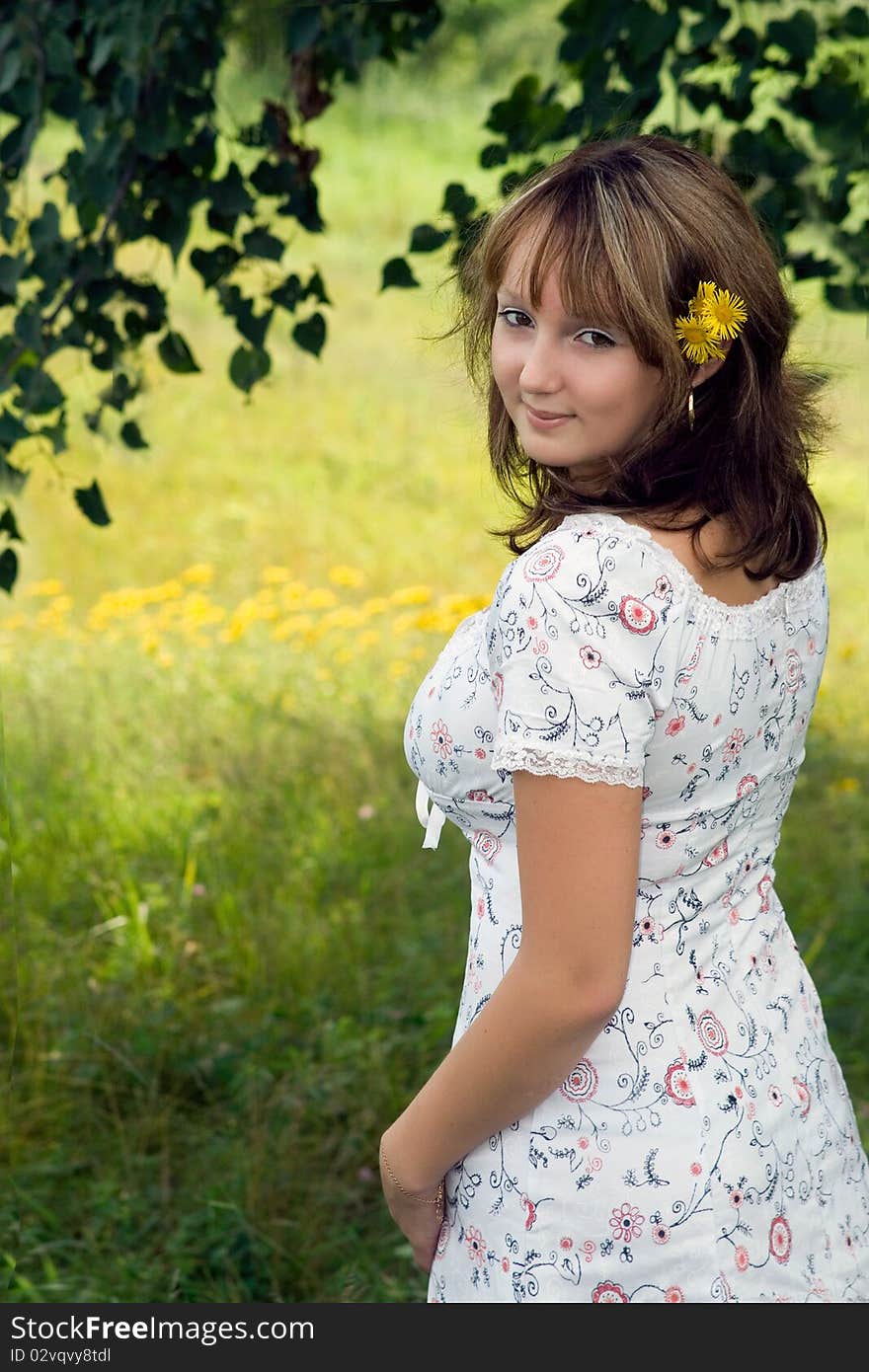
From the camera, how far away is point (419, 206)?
27.3 feet

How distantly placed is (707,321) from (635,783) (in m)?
0.36

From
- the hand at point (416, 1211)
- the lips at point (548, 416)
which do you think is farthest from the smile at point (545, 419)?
the hand at point (416, 1211)

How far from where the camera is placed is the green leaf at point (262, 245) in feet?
7.42

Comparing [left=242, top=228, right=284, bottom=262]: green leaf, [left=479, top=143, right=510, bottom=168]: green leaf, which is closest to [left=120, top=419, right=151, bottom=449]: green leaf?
[left=242, top=228, right=284, bottom=262]: green leaf

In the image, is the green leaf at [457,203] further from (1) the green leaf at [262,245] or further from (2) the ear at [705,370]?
(2) the ear at [705,370]

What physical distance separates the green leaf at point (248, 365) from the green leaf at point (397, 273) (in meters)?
0.22

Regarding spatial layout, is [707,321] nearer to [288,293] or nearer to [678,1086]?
[678,1086]

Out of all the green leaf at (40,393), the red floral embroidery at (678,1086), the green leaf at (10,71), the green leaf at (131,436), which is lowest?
the red floral embroidery at (678,1086)

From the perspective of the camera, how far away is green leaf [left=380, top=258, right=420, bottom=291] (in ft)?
7.47

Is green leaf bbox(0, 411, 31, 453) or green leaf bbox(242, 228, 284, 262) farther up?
green leaf bbox(242, 228, 284, 262)

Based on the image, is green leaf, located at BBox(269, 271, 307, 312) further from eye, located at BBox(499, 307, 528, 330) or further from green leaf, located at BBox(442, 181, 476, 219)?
eye, located at BBox(499, 307, 528, 330)

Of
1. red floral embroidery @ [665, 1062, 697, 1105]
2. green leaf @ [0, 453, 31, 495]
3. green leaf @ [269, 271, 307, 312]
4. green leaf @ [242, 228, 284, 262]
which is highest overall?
green leaf @ [242, 228, 284, 262]

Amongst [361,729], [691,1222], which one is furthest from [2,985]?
[691,1222]

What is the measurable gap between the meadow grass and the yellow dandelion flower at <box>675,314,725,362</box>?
1.44ft
